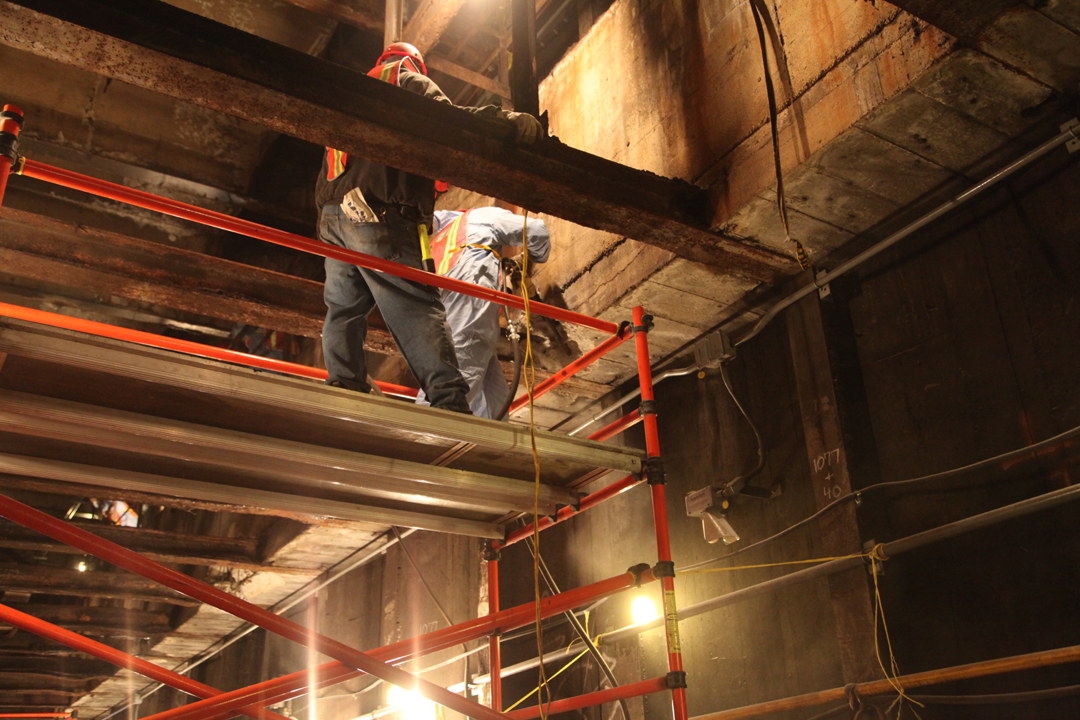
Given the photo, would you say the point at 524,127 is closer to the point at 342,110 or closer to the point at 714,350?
the point at 342,110

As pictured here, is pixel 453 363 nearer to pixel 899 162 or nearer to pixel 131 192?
pixel 131 192

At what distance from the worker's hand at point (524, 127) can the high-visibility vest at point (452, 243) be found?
4.65 ft

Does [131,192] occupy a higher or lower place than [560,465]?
higher

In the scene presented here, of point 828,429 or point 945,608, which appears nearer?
point 945,608

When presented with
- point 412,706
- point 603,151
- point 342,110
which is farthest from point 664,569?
point 412,706

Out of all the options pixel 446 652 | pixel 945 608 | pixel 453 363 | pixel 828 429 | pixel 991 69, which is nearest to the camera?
pixel 991 69

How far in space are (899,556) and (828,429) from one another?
0.68m

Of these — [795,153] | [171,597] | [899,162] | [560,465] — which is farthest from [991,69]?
[171,597]

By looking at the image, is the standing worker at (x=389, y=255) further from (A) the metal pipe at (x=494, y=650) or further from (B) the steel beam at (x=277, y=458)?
(A) the metal pipe at (x=494, y=650)

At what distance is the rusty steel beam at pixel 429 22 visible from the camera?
5.20m

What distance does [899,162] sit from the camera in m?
3.70

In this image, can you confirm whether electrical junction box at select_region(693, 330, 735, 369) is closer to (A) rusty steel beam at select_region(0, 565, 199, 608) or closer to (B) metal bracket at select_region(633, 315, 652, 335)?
(B) metal bracket at select_region(633, 315, 652, 335)

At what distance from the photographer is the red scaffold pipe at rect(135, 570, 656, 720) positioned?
3301mm

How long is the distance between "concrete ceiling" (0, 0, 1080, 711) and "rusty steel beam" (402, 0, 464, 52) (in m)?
0.02
